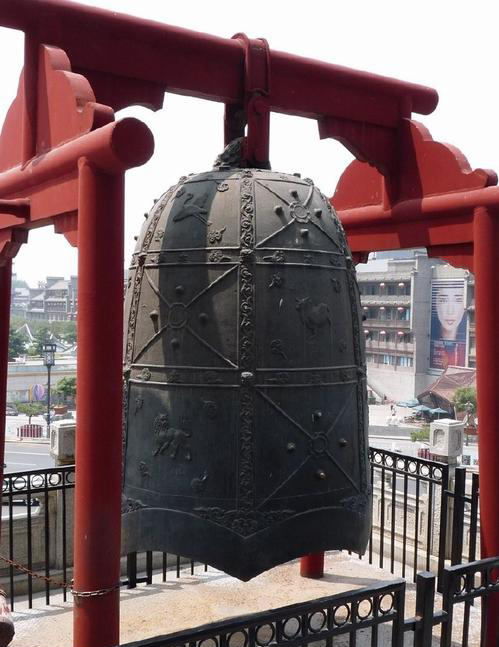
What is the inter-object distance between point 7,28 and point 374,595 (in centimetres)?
356

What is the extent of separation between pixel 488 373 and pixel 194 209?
2.58 meters

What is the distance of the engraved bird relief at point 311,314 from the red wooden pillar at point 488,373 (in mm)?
1877

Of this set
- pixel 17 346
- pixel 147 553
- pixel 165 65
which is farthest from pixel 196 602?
pixel 17 346

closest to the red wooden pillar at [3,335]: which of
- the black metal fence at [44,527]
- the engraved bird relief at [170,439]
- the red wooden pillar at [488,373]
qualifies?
the black metal fence at [44,527]

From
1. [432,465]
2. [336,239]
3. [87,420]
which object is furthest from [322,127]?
[432,465]

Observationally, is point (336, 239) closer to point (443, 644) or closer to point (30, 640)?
point (443, 644)

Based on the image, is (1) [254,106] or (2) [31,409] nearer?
(1) [254,106]

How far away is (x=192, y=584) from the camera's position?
20.2 ft

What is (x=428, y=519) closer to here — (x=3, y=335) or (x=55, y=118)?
(x=3, y=335)

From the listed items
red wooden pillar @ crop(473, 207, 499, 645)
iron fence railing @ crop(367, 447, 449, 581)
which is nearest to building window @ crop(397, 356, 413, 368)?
iron fence railing @ crop(367, 447, 449, 581)

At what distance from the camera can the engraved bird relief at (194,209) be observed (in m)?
3.38

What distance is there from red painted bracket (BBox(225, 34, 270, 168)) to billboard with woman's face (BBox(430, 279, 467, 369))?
44197 mm

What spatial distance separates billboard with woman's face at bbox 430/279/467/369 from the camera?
46562 mm

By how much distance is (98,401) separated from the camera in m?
3.01
